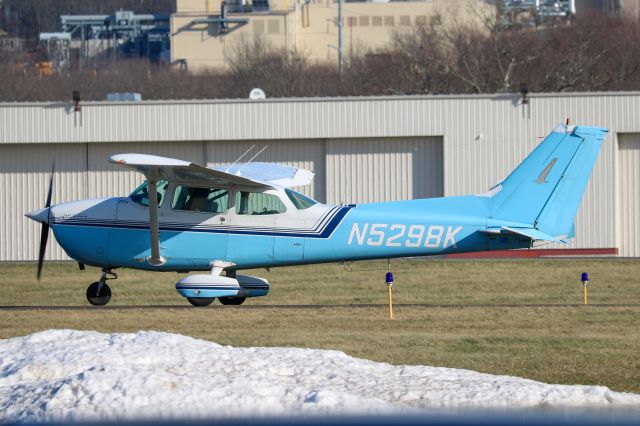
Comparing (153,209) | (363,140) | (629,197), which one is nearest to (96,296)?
(153,209)

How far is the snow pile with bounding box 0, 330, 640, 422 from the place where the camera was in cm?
1048

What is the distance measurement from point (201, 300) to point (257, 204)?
1705mm

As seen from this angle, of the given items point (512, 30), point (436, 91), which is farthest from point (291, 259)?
point (512, 30)

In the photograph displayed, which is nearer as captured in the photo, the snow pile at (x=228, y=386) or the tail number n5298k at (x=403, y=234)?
the snow pile at (x=228, y=386)

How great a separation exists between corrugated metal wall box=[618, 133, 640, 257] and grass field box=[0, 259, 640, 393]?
6290 mm

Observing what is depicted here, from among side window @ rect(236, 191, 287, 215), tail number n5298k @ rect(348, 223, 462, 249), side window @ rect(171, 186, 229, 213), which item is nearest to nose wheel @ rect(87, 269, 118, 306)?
side window @ rect(171, 186, 229, 213)

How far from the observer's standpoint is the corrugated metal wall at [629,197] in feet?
109

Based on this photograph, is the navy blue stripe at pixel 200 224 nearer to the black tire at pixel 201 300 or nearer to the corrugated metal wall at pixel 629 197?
the black tire at pixel 201 300

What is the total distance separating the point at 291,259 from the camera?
62.4 feet

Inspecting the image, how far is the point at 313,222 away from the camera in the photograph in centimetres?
1884

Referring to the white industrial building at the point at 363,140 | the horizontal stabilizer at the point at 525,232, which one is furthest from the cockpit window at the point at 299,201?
the white industrial building at the point at 363,140

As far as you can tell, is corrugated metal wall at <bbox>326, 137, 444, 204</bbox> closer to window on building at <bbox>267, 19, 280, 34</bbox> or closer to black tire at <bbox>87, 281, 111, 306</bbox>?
black tire at <bbox>87, 281, 111, 306</bbox>

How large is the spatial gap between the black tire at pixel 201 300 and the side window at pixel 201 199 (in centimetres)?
138

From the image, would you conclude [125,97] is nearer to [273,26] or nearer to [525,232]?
[525,232]
